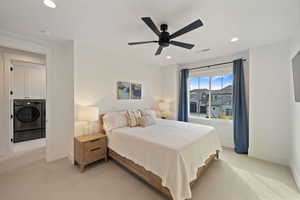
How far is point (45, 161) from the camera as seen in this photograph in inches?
108

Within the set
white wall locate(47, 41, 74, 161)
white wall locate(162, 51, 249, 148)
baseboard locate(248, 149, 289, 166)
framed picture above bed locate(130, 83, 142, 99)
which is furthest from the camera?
framed picture above bed locate(130, 83, 142, 99)

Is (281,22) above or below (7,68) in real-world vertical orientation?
above

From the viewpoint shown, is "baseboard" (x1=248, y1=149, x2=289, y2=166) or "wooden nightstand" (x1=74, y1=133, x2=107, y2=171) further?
"baseboard" (x1=248, y1=149, x2=289, y2=166)

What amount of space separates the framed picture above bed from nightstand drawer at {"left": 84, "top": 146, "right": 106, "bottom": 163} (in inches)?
69.9

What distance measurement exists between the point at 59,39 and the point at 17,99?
273cm

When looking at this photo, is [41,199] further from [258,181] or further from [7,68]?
[258,181]

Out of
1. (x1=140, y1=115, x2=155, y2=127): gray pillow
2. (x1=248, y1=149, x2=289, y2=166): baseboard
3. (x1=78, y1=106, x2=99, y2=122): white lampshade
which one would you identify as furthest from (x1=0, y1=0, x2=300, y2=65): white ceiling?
(x1=248, y1=149, x2=289, y2=166): baseboard

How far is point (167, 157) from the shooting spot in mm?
1699

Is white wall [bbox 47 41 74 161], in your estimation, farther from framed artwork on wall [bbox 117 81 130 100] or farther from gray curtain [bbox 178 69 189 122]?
gray curtain [bbox 178 69 189 122]

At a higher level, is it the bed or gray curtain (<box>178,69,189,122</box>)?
gray curtain (<box>178,69,189,122</box>)

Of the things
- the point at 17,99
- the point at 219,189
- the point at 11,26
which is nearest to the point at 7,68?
the point at 17,99

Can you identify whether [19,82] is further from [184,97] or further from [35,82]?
[184,97]

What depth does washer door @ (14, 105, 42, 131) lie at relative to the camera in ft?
12.6

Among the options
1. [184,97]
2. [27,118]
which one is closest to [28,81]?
[27,118]
